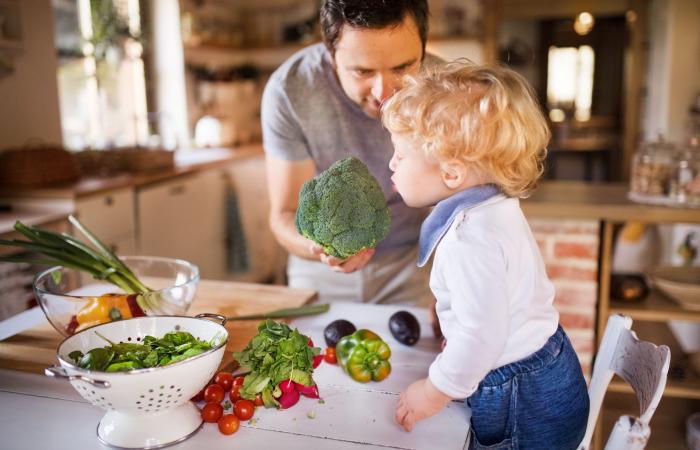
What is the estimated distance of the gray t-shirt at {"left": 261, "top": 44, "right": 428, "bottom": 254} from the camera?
1.73 meters

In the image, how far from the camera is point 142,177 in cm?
321

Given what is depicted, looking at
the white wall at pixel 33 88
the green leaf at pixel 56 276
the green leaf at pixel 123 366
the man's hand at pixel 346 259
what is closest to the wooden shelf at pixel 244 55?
the white wall at pixel 33 88

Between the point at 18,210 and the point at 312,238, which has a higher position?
the point at 312,238

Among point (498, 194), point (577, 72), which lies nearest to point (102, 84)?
point (498, 194)

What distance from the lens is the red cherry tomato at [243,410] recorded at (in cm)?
96

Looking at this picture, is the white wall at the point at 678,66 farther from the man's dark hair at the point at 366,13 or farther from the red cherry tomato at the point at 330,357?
the red cherry tomato at the point at 330,357

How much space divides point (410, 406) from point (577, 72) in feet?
24.5

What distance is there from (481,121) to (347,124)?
2.67ft

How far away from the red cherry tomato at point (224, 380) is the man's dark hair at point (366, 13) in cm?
78

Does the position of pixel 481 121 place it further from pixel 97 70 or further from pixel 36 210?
pixel 97 70

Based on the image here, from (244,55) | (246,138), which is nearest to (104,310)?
(246,138)

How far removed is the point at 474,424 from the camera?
1039 mm

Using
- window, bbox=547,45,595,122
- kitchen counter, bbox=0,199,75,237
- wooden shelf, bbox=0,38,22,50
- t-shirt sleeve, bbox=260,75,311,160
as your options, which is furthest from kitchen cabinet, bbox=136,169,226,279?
window, bbox=547,45,595,122

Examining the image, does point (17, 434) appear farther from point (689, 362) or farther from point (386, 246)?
point (689, 362)
